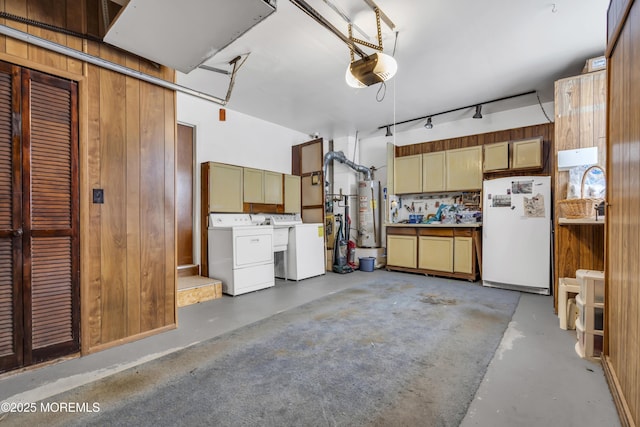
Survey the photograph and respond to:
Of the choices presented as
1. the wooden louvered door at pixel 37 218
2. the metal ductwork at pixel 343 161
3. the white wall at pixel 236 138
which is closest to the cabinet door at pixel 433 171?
the metal ductwork at pixel 343 161

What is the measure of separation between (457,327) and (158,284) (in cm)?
275


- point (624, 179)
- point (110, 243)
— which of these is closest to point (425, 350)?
point (624, 179)

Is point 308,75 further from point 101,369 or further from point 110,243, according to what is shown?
point 101,369

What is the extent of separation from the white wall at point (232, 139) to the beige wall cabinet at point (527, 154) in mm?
3901

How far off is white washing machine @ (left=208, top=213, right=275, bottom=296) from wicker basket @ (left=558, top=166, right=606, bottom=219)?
135 inches

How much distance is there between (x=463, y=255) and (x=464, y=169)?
4.82 ft

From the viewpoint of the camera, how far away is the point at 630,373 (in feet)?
4.69

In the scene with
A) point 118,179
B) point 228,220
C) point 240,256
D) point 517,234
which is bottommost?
point 240,256

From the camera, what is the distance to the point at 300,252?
4.83 meters

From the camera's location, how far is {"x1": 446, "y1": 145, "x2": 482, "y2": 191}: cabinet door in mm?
4914

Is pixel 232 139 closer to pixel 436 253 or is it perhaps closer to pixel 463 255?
pixel 436 253

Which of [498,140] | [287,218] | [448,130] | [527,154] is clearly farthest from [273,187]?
[527,154]

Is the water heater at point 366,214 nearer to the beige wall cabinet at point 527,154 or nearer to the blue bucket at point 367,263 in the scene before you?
the blue bucket at point 367,263

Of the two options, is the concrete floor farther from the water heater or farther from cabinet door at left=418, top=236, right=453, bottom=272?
the water heater
